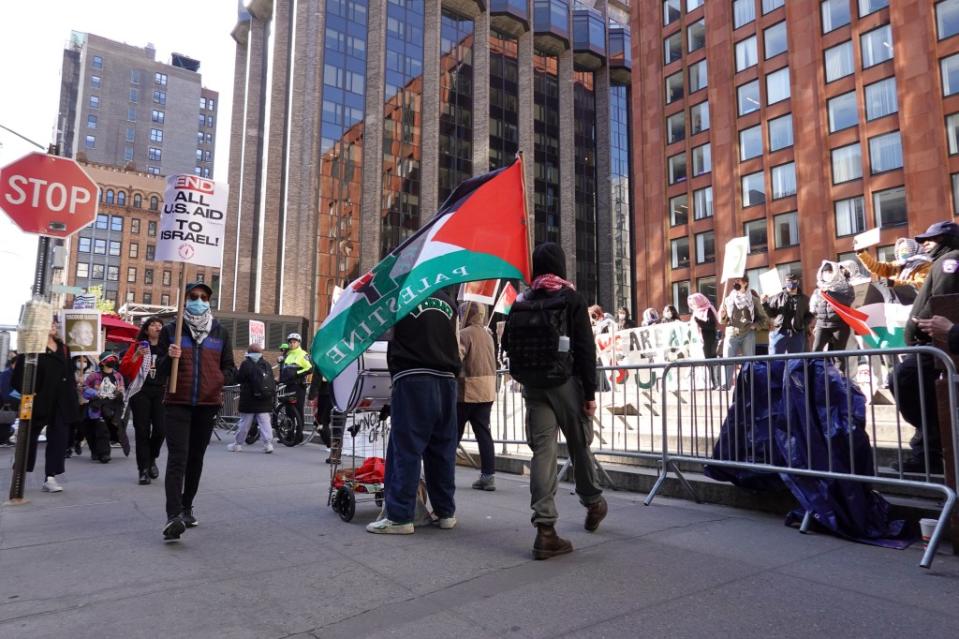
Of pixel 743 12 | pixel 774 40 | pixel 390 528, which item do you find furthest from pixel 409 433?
pixel 743 12

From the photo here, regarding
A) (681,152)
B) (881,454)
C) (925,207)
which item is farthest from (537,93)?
(881,454)

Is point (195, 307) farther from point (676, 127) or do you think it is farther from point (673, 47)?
point (673, 47)

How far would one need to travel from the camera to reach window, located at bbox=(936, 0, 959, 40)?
32688mm

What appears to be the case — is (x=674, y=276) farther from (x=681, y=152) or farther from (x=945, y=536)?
(x=945, y=536)

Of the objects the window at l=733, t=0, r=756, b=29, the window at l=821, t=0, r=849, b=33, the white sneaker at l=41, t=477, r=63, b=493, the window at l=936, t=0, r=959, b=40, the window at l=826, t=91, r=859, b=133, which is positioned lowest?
the white sneaker at l=41, t=477, r=63, b=493

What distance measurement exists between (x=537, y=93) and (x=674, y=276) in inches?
1036

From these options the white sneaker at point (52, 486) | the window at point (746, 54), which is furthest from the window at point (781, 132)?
the white sneaker at point (52, 486)

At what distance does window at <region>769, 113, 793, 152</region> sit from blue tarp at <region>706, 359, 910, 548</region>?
4030 cm

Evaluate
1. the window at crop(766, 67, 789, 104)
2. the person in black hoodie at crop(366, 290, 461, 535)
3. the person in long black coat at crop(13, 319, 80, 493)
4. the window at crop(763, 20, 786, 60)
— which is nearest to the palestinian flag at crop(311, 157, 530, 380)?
the person in black hoodie at crop(366, 290, 461, 535)

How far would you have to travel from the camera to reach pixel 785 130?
40.6 metres

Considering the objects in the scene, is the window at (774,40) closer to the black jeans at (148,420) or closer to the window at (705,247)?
the window at (705,247)

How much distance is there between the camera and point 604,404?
8.27 m

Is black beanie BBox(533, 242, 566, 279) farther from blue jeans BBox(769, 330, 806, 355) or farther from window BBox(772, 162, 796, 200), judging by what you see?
window BBox(772, 162, 796, 200)

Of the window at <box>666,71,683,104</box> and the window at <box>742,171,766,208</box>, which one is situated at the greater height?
the window at <box>666,71,683,104</box>
